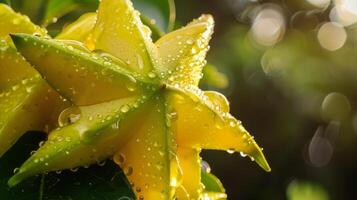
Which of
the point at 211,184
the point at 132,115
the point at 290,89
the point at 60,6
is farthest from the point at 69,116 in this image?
the point at 290,89

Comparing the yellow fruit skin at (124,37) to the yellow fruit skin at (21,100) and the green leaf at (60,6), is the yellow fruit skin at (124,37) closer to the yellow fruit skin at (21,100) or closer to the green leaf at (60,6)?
the yellow fruit skin at (21,100)

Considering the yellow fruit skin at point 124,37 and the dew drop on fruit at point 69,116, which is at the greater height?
the yellow fruit skin at point 124,37

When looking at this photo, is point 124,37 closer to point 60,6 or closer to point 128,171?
point 128,171

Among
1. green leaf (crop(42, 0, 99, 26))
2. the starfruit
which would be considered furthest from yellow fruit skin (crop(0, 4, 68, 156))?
green leaf (crop(42, 0, 99, 26))

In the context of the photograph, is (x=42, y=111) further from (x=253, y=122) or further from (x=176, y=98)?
(x=253, y=122)

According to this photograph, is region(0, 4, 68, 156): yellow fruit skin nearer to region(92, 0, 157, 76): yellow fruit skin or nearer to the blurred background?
region(92, 0, 157, 76): yellow fruit skin

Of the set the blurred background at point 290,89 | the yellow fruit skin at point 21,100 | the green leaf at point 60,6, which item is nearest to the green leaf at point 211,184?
the yellow fruit skin at point 21,100
